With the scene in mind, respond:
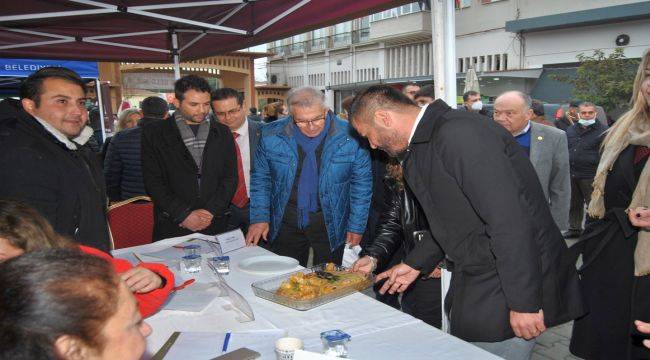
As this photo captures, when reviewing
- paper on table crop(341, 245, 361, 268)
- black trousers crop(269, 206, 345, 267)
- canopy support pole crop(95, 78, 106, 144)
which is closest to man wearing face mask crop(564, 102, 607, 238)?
black trousers crop(269, 206, 345, 267)

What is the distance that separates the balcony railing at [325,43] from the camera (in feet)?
92.3

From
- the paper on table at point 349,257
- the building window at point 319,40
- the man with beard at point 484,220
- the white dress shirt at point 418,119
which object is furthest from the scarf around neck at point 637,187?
the building window at point 319,40

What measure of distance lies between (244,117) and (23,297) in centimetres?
319

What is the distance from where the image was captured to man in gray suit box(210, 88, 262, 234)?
3619mm

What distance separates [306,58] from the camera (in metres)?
31.7

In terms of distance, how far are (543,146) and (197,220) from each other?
8.10ft

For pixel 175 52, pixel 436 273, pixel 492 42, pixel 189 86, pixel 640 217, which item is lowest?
pixel 436 273

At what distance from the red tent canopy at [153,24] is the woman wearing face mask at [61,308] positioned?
236 cm

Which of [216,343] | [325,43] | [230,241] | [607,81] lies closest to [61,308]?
[216,343]

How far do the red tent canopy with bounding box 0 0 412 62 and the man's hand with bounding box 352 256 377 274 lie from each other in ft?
4.98

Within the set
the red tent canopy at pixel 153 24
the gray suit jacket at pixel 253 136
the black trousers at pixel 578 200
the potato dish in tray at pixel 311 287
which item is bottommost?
the black trousers at pixel 578 200

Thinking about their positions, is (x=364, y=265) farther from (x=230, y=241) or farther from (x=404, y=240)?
(x=230, y=241)

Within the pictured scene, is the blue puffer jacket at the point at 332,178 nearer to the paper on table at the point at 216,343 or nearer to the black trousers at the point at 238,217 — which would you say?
the black trousers at the point at 238,217

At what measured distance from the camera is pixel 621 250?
207 cm
